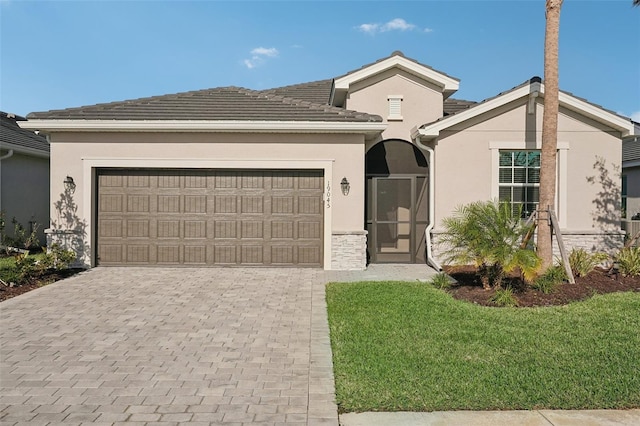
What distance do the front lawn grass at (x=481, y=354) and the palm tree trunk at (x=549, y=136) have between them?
1766mm

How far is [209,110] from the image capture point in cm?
1147

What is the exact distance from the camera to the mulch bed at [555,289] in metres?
7.76

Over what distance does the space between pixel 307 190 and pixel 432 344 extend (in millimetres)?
6598

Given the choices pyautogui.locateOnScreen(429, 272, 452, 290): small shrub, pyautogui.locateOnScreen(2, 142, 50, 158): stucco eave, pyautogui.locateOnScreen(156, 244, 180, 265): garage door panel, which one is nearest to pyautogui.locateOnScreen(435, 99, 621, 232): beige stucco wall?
pyautogui.locateOnScreen(429, 272, 452, 290): small shrub

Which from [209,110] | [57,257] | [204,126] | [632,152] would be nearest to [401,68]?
[209,110]

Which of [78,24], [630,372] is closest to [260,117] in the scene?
[78,24]

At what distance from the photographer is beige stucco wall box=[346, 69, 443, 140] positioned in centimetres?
1271

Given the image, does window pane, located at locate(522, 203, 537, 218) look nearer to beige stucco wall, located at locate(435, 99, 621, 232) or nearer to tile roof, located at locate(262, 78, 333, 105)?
beige stucco wall, located at locate(435, 99, 621, 232)

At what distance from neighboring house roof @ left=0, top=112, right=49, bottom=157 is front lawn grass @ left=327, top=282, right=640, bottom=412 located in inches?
495

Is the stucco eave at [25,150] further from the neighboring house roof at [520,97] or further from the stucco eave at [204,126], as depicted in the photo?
the neighboring house roof at [520,97]

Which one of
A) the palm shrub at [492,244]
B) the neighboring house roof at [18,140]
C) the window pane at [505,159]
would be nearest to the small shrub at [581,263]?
the palm shrub at [492,244]

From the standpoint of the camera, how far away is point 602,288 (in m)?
8.59

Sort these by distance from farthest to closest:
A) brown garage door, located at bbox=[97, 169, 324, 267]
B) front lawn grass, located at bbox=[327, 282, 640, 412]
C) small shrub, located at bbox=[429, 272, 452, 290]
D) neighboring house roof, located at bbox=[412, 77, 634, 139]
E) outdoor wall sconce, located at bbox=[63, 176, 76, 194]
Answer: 1. neighboring house roof, located at bbox=[412, 77, 634, 139]
2. brown garage door, located at bbox=[97, 169, 324, 267]
3. outdoor wall sconce, located at bbox=[63, 176, 76, 194]
4. small shrub, located at bbox=[429, 272, 452, 290]
5. front lawn grass, located at bbox=[327, 282, 640, 412]

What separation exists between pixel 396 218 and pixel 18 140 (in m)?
12.8
